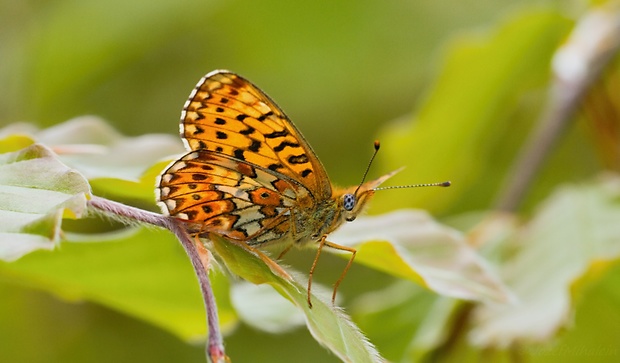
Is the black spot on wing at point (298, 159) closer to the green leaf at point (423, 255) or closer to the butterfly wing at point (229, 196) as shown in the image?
the butterfly wing at point (229, 196)

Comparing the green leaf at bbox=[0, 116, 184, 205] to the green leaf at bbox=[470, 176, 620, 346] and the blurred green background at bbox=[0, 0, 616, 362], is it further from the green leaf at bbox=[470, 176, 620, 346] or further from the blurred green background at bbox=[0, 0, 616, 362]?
the blurred green background at bbox=[0, 0, 616, 362]

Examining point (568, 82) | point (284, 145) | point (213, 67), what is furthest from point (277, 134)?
point (213, 67)

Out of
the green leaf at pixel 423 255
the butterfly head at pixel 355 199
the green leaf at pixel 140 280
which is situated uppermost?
the butterfly head at pixel 355 199

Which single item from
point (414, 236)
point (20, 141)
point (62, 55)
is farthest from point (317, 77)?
point (20, 141)

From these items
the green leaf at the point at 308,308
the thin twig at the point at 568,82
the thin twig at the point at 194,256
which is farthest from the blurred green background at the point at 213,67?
the thin twig at the point at 194,256

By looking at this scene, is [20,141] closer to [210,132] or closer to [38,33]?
[210,132]

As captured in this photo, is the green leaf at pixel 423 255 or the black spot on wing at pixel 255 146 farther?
the black spot on wing at pixel 255 146
